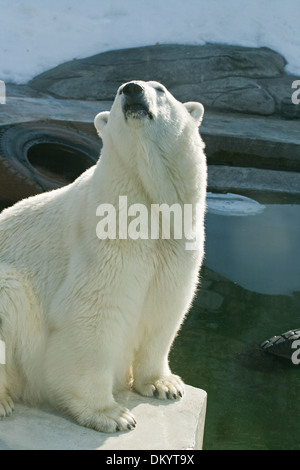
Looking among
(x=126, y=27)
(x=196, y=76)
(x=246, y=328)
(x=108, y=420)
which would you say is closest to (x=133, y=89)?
(x=108, y=420)

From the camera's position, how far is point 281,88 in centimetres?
923

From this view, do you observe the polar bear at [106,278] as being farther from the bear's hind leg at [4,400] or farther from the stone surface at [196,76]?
the stone surface at [196,76]

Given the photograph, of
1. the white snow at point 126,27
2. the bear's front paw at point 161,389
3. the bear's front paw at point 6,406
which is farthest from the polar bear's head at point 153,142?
the white snow at point 126,27

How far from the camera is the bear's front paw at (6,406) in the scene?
293 cm

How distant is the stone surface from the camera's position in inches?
359

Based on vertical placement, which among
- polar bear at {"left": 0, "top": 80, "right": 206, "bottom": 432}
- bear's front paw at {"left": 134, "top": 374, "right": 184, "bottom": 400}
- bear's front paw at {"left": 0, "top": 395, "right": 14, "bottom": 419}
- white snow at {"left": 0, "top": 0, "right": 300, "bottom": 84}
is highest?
white snow at {"left": 0, "top": 0, "right": 300, "bottom": 84}

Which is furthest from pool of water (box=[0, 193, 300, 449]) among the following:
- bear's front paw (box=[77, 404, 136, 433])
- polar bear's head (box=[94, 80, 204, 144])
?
polar bear's head (box=[94, 80, 204, 144])

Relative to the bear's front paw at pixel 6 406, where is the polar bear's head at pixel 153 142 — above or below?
above

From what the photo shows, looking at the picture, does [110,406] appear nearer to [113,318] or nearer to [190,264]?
[113,318]

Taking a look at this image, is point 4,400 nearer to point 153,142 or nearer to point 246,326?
point 153,142

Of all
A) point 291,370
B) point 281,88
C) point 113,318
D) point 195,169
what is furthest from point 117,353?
point 281,88

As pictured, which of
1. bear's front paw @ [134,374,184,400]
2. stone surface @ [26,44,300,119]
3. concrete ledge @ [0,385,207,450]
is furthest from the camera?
stone surface @ [26,44,300,119]

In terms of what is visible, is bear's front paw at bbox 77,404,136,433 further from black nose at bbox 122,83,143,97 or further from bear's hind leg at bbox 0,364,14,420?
black nose at bbox 122,83,143,97

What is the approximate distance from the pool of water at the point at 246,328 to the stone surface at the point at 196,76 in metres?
2.34
